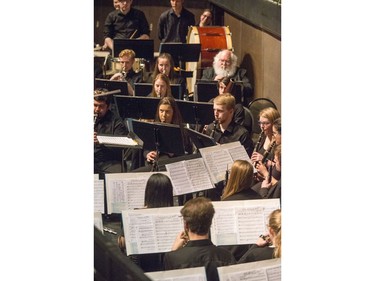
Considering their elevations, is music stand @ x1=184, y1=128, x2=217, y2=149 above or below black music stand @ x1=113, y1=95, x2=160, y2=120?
below

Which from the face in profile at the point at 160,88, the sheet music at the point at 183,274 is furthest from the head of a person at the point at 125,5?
the sheet music at the point at 183,274

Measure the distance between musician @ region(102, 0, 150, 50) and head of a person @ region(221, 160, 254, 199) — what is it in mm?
808

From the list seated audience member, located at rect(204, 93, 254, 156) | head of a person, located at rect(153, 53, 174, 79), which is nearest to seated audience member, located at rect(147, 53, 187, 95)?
head of a person, located at rect(153, 53, 174, 79)

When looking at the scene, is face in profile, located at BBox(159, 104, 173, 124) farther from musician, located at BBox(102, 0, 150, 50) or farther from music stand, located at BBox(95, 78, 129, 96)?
musician, located at BBox(102, 0, 150, 50)

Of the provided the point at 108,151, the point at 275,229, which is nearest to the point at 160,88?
the point at 108,151

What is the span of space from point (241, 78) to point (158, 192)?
2.41ft

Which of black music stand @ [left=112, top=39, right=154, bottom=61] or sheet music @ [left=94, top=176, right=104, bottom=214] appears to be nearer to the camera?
sheet music @ [left=94, top=176, right=104, bottom=214]

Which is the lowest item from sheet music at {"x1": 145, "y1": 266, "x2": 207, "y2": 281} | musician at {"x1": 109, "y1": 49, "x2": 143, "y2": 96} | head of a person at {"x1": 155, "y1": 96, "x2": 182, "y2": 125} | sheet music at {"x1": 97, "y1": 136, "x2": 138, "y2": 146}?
sheet music at {"x1": 145, "y1": 266, "x2": 207, "y2": 281}

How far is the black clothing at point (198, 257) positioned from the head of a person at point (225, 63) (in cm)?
88

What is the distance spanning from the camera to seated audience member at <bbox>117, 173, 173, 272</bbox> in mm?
4648

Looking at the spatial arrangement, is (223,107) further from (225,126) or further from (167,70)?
(167,70)
